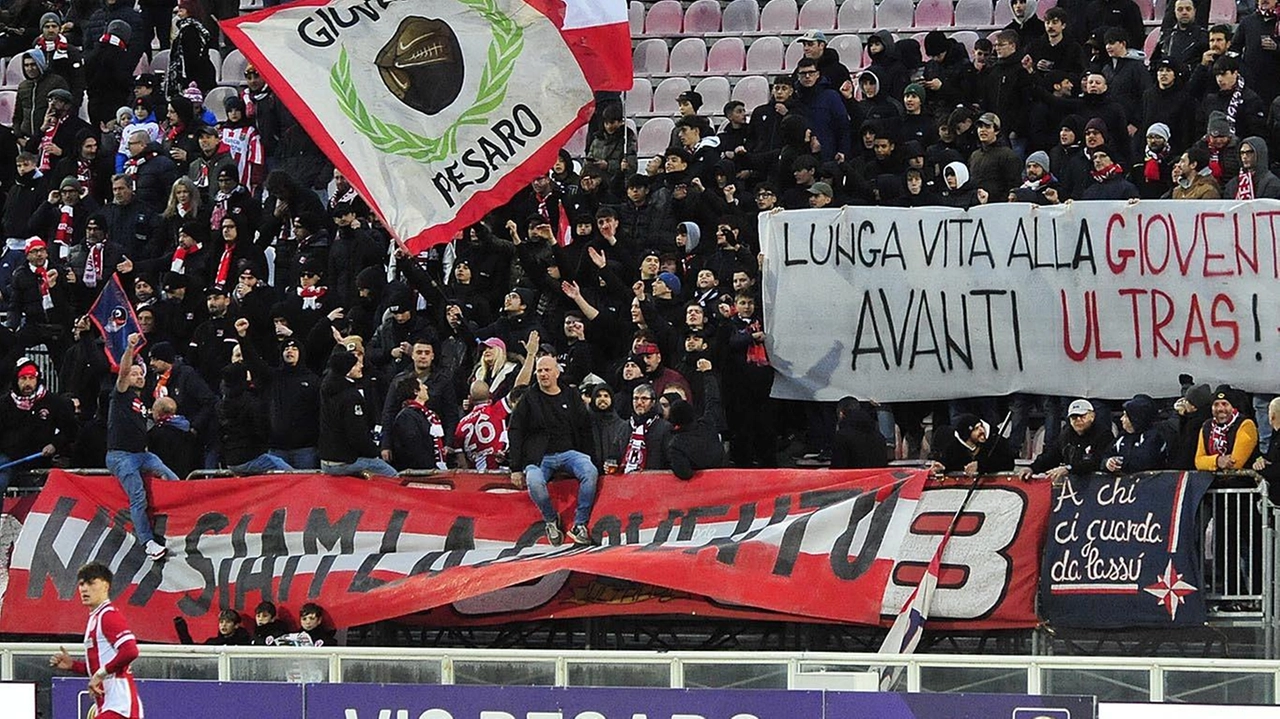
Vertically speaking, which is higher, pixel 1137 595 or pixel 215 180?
pixel 215 180

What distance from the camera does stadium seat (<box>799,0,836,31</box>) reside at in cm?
2373

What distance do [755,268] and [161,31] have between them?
31.3 feet

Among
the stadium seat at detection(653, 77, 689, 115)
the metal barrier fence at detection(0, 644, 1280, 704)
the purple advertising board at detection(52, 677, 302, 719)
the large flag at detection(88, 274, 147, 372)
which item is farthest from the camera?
the stadium seat at detection(653, 77, 689, 115)

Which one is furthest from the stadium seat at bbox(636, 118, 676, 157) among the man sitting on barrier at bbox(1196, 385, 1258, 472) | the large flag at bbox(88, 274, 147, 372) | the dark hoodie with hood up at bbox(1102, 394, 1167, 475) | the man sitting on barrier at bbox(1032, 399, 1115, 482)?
the man sitting on barrier at bbox(1196, 385, 1258, 472)

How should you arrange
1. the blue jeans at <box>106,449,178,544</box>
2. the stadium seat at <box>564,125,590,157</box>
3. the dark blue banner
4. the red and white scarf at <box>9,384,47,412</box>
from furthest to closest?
the stadium seat at <box>564,125,590,157</box>
the red and white scarf at <box>9,384,47,412</box>
the blue jeans at <box>106,449,178,544</box>
the dark blue banner

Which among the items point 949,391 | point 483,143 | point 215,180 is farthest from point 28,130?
point 949,391

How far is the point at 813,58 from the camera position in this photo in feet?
67.1

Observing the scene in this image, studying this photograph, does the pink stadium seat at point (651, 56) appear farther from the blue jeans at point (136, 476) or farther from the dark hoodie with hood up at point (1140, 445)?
the dark hoodie with hood up at point (1140, 445)

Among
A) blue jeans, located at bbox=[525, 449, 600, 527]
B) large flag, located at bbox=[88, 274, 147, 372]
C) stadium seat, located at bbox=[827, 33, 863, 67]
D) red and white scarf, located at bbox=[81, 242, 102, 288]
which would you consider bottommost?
blue jeans, located at bbox=[525, 449, 600, 527]

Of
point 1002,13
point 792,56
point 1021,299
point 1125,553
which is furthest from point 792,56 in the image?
point 1125,553

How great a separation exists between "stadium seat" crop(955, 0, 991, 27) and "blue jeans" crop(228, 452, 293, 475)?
8.31m

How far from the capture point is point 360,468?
17484mm

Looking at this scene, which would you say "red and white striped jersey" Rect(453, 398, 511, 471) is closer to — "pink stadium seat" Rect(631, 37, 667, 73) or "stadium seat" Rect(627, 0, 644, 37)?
"pink stadium seat" Rect(631, 37, 667, 73)

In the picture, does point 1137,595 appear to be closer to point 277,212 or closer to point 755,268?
point 755,268
